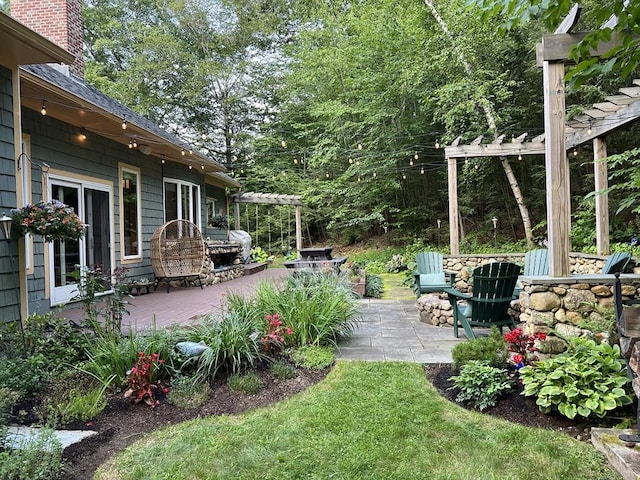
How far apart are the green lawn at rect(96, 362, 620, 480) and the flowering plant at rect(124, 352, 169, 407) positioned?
457mm

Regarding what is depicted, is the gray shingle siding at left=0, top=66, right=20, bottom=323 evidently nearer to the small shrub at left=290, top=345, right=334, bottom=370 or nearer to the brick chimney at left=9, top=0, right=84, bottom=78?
the small shrub at left=290, top=345, right=334, bottom=370

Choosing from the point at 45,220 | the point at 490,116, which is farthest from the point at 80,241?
the point at 490,116

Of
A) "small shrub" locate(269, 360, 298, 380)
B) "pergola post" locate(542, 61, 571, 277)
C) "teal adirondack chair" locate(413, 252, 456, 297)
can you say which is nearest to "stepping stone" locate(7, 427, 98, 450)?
"small shrub" locate(269, 360, 298, 380)

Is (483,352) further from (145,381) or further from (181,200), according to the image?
(181,200)

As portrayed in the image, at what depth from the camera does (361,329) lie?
4754mm

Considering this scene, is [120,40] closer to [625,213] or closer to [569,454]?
[625,213]

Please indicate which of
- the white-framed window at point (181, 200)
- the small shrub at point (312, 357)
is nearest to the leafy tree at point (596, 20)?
the small shrub at point (312, 357)

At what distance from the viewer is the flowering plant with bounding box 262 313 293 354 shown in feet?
11.5

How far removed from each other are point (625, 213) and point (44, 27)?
1247 centimetres

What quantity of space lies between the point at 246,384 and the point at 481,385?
65.8 inches

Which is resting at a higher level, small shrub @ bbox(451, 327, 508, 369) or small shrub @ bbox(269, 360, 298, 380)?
small shrub @ bbox(451, 327, 508, 369)

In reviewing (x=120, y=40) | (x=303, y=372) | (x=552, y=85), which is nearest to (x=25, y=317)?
(x=303, y=372)

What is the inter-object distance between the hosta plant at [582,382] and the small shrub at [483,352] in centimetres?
32

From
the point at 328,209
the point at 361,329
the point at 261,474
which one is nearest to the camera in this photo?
the point at 261,474
